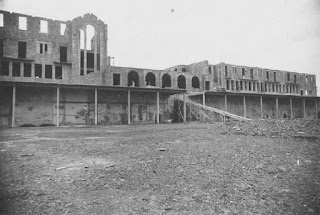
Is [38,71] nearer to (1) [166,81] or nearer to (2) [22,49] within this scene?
(2) [22,49]

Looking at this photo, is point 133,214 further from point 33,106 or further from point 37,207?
point 33,106

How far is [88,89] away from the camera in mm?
21094

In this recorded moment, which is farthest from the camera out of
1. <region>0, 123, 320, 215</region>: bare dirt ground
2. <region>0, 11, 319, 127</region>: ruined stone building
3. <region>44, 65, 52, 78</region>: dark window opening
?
<region>44, 65, 52, 78</region>: dark window opening

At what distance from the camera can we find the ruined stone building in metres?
19.8

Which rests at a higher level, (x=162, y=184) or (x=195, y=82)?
(x=195, y=82)

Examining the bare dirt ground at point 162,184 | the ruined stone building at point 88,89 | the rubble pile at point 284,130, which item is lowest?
the bare dirt ground at point 162,184

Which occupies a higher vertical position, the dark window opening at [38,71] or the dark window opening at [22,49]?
the dark window opening at [22,49]

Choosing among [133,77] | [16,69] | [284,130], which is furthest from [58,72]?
[284,130]

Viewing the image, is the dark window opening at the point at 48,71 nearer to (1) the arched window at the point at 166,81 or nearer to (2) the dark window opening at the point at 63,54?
(2) the dark window opening at the point at 63,54

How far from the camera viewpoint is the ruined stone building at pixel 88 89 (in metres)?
19.8

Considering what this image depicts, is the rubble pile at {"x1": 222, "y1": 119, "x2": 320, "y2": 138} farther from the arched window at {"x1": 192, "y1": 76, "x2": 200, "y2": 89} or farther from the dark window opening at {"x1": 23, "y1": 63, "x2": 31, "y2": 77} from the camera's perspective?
the dark window opening at {"x1": 23, "y1": 63, "x2": 31, "y2": 77}

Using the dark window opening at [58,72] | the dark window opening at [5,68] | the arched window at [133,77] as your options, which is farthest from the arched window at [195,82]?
the dark window opening at [5,68]

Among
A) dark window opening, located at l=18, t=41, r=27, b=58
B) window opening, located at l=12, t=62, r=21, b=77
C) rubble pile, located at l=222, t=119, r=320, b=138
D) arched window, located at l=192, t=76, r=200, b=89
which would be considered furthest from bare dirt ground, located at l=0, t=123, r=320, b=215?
arched window, located at l=192, t=76, r=200, b=89

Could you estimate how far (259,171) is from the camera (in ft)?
12.2
